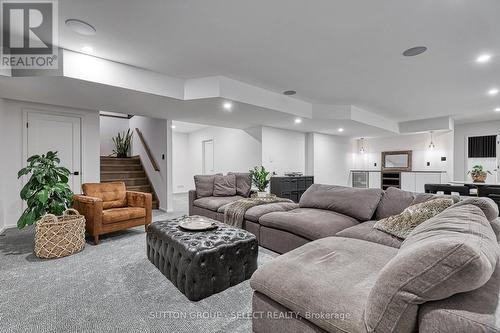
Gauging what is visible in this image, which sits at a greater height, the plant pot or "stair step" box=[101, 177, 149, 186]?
the plant pot

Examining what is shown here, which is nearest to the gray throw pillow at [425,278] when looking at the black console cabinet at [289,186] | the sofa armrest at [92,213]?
the sofa armrest at [92,213]

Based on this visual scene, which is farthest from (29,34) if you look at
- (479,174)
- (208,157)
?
(479,174)

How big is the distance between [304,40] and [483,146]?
7.73m

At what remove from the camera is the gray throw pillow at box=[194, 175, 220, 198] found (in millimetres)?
4641

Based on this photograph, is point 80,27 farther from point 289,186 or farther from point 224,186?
point 289,186

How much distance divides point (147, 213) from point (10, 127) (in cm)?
287

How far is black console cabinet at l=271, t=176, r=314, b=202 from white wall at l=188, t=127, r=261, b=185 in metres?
0.76

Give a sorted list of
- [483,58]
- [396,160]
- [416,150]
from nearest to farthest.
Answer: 1. [483,58]
2. [416,150]
3. [396,160]

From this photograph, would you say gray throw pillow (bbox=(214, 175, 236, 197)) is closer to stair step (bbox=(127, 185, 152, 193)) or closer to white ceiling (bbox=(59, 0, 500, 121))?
white ceiling (bbox=(59, 0, 500, 121))

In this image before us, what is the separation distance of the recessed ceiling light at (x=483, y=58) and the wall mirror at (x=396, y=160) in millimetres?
5189

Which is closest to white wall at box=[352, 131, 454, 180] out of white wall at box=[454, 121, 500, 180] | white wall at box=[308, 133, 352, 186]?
white wall at box=[308, 133, 352, 186]

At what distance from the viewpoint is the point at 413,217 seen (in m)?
2.03

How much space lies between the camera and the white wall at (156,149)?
5727 millimetres

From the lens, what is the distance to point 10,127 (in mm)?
4023
